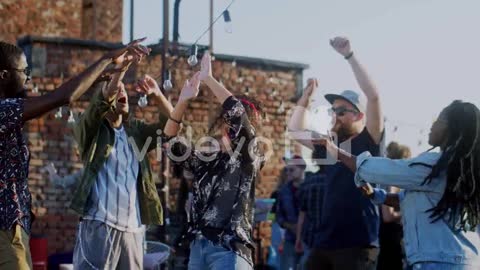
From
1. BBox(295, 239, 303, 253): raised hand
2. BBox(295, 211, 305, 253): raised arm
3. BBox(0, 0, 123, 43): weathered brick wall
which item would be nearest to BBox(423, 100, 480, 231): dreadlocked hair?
BBox(295, 211, 305, 253): raised arm

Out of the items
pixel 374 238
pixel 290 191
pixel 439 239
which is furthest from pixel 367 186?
pixel 290 191

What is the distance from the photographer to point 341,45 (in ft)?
17.8

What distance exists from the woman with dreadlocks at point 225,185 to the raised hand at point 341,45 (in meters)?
0.56

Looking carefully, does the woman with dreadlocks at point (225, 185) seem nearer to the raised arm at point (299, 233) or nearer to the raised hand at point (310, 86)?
the raised hand at point (310, 86)

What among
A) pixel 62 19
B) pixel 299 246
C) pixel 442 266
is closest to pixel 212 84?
pixel 442 266

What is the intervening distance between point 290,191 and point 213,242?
17.6ft

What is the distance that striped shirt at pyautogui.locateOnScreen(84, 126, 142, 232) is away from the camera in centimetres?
552

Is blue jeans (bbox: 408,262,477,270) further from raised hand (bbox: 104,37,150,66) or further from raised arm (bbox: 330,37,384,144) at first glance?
raised hand (bbox: 104,37,150,66)

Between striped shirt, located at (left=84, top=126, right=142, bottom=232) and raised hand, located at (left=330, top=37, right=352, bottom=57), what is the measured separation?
1.36m

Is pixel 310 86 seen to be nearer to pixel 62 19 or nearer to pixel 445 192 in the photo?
pixel 445 192

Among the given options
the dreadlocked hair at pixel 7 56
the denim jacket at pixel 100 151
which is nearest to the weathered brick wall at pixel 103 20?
the denim jacket at pixel 100 151

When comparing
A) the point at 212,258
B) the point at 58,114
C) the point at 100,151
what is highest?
the point at 58,114

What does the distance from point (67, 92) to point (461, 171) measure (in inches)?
71.3

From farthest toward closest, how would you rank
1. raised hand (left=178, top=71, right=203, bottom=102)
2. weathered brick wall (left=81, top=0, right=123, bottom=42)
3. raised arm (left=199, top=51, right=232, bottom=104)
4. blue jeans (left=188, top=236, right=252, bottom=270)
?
weathered brick wall (left=81, top=0, right=123, bottom=42)
raised hand (left=178, top=71, right=203, bottom=102)
raised arm (left=199, top=51, right=232, bottom=104)
blue jeans (left=188, top=236, right=252, bottom=270)
